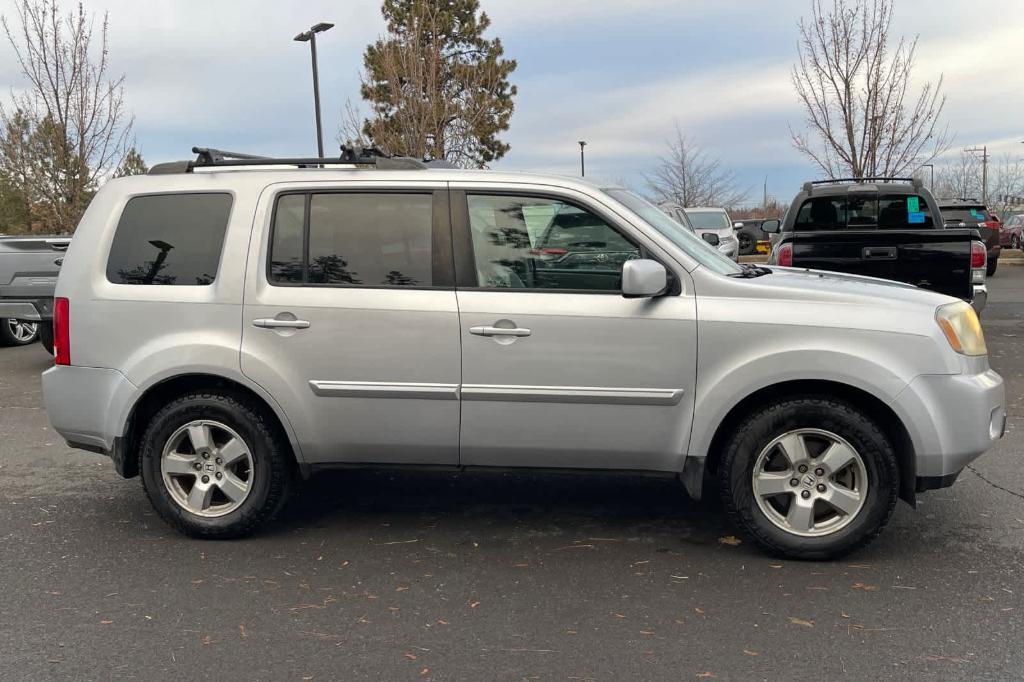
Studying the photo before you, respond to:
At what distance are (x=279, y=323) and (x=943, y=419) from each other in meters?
3.08

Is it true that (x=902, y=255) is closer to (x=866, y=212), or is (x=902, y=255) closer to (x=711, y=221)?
(x=866, y=212)

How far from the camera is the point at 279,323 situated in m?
4.53

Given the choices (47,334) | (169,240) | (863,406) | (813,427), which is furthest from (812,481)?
(47,334)

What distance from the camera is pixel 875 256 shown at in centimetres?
841

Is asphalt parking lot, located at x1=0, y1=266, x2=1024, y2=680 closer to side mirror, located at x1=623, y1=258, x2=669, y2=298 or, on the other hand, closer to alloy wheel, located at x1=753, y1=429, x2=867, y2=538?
alloy wheel, located at x1=753, y1=429, x2=867, y2=538

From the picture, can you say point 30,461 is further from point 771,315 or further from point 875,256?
point 875,256

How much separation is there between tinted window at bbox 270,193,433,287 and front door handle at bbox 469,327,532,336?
0.38m

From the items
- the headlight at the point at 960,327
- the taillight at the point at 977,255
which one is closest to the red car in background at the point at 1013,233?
the taillight at the point at 977,255

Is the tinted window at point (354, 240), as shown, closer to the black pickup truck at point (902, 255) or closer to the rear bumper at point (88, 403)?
the rear bumper at point (88, 403)

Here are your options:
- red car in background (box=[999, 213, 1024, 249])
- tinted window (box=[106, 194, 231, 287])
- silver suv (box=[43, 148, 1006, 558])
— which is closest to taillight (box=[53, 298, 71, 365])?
silver suv (box=[43, 148, 1006, 558])

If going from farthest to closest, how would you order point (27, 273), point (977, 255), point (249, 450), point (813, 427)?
point (27, 273)
point (977, 255)
point (249, 450)
point (813, 427)

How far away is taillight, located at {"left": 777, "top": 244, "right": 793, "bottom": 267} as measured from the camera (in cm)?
860

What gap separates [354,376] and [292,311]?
1.43ft

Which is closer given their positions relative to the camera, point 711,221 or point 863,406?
point 863,406
